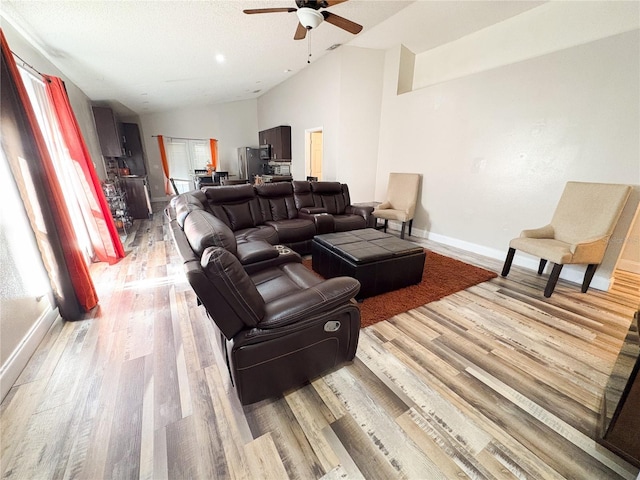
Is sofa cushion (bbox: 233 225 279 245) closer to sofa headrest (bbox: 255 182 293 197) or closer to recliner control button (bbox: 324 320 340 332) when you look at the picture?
sofa headrest (bbox: 255 182 293 197)

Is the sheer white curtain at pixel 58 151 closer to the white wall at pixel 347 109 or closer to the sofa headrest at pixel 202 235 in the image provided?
the sofa headrest at pixel 202 235

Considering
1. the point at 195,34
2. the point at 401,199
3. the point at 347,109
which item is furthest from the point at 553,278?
the point at 195,34

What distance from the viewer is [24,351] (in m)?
1.59

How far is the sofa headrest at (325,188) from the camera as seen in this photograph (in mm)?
3956

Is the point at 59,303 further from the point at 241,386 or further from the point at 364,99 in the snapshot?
the point at 364,99

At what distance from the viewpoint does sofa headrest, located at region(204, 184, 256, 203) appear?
321cm

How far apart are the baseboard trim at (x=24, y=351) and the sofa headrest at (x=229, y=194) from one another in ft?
5.93

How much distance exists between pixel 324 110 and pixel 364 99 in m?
0.81

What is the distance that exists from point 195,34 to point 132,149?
5588 millimetres

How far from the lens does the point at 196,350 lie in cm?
174

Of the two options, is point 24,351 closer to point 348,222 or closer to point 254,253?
point 254,253

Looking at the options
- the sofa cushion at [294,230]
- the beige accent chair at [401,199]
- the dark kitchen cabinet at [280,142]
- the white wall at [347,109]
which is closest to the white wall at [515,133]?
the beige accent chair at [401,199]

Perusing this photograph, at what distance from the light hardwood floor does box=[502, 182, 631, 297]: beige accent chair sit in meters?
0.52

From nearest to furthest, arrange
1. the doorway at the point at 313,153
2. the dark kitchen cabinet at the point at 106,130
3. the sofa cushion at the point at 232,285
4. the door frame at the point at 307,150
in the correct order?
the sofa cushion at the point at 232,285
the dark kitchen cabinet at the point at 106,130
the door frame at the point at 307,150
the doorway at the point at 313,153
